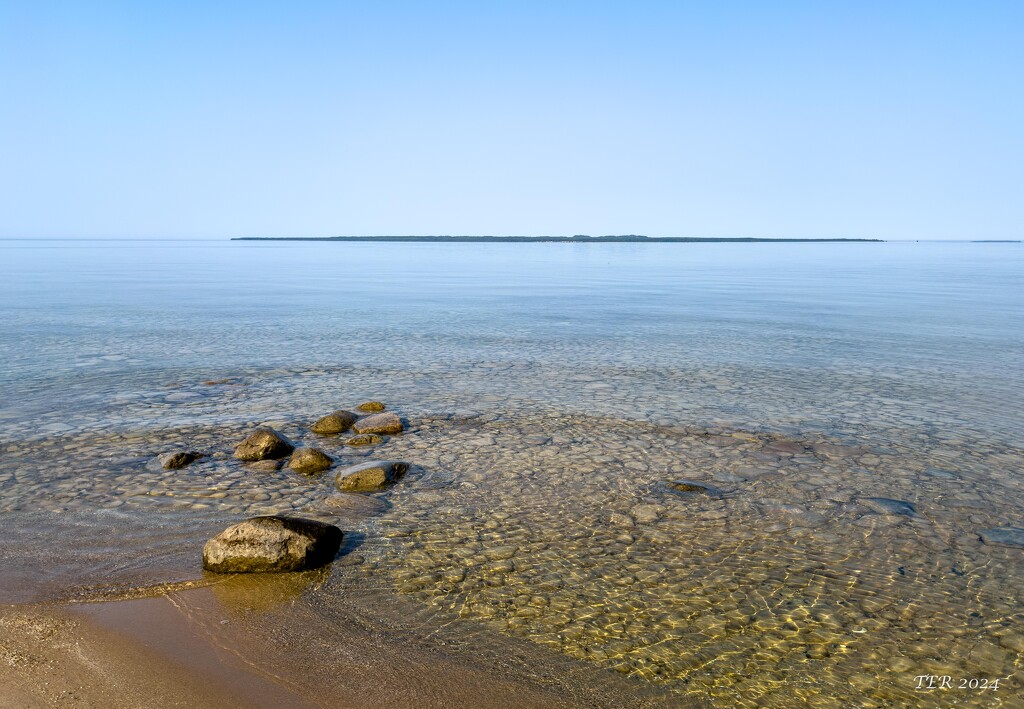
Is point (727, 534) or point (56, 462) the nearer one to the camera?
point (727, 534)

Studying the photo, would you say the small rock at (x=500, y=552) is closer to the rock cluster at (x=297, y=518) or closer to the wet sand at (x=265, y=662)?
the wet sand at (x=265, y=662)

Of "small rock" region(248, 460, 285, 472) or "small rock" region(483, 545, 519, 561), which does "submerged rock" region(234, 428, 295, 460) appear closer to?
"small rock" region(248, 460, 285, 472)

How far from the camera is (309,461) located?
1055 centimetres

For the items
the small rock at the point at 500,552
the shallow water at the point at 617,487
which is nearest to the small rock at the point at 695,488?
the shallow water at the point at 617,487

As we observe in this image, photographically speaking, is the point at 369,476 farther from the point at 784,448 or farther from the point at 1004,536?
the point at 1004,536

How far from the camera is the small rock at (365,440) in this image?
11796mm

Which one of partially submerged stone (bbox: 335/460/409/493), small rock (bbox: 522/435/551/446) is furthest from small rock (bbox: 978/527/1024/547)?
partially submerged stone (bbox: 335/460/409/493)

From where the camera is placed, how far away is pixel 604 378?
55.5 ft

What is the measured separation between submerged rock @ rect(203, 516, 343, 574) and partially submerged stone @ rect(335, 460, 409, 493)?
208cm

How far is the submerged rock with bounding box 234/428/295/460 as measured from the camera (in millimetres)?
10875

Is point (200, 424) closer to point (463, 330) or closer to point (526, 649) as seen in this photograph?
point (526, 649)

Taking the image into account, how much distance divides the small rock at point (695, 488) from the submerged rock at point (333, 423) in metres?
5.55

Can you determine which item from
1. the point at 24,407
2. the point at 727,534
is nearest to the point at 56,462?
the point at 24,407

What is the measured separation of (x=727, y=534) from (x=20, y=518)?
7944 millimetres
